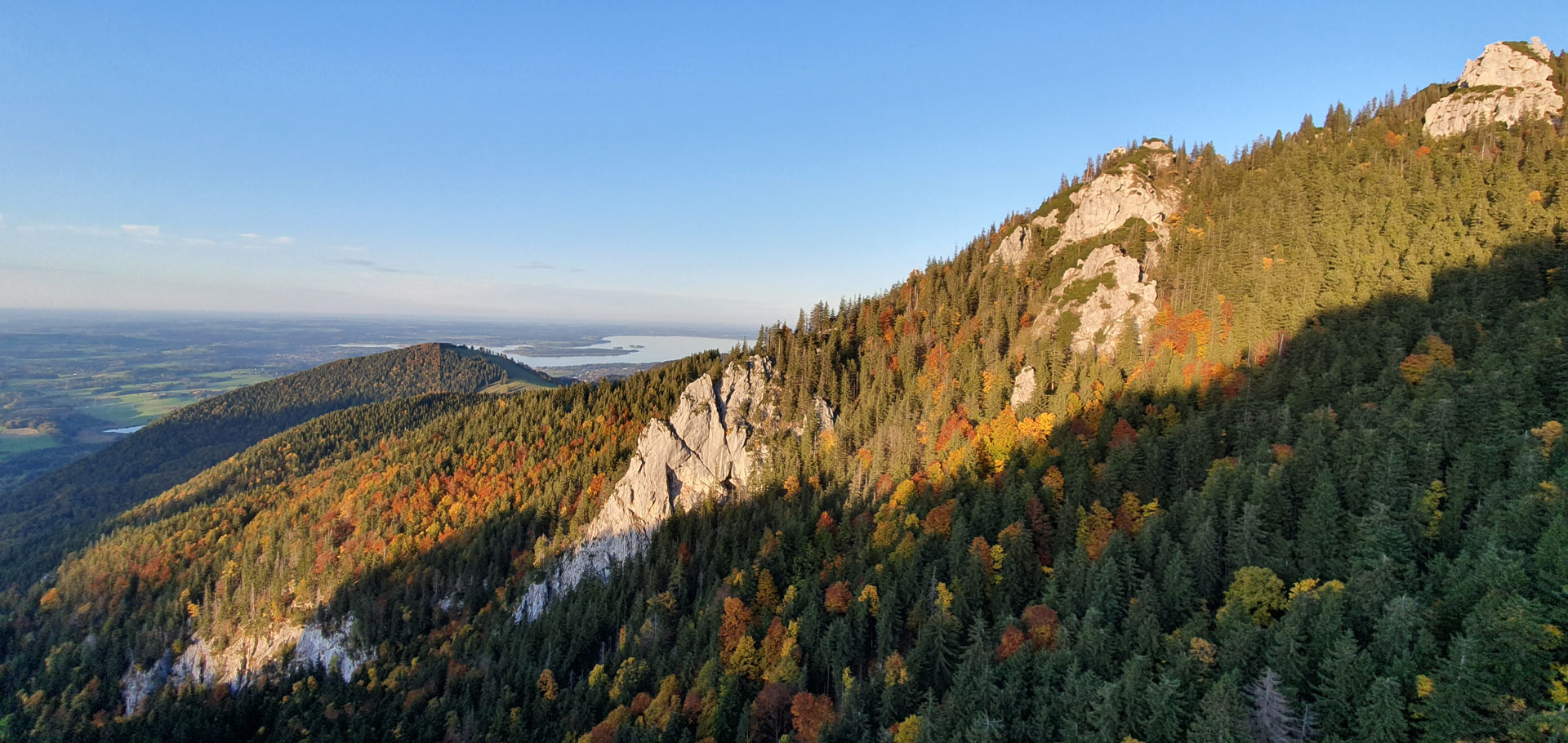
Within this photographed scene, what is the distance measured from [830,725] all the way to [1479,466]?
2658 inches

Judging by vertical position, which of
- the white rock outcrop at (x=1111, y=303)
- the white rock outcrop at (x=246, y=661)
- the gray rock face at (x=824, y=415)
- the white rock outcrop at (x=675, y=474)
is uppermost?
the white rock outcrop at (x=1111, y=303)

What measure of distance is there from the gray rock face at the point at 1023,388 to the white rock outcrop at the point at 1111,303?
12.8 metres

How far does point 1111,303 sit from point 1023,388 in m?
27.8

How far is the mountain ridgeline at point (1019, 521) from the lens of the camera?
47.0 meters

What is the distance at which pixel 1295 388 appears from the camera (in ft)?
261

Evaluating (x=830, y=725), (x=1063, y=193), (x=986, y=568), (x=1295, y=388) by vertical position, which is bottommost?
(x=830, y=725)

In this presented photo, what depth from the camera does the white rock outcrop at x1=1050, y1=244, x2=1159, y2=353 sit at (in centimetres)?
11312

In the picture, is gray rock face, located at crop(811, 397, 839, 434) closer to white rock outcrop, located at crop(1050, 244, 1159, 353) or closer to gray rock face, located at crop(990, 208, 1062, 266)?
white rock outcrop, located at crop(1050, 244, 1159, 353)

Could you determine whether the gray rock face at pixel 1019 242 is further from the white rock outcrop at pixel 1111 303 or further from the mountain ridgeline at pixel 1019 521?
the white rock outcrop at pixel 1111 303

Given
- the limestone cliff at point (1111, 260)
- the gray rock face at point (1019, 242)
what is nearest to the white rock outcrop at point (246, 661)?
the limestone cliff at point (1111, 260)

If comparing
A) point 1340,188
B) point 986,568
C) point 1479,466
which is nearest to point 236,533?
point 986,568

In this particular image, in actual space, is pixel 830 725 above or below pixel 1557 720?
below

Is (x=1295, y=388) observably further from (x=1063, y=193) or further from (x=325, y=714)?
(x=325, y=714)

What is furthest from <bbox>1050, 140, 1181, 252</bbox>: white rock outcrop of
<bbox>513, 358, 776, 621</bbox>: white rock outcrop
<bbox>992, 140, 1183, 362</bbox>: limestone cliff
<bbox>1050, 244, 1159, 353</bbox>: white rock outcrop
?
<bbox>513, 358, 776, 621</bbox>: white rock outcrop
